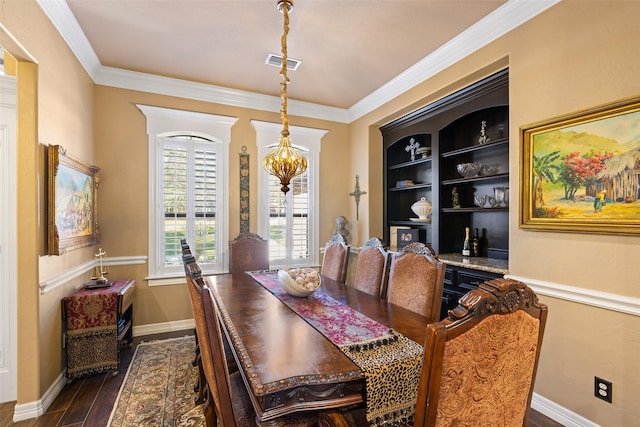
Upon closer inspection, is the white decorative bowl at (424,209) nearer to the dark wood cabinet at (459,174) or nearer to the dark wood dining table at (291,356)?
the dark wood cabinet at (459,174)

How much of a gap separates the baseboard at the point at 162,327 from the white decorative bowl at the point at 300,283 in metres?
1.85

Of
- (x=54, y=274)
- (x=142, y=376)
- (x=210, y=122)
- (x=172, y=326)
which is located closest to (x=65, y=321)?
(x=54, y=274)

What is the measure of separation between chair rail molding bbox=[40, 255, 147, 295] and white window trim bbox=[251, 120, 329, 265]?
4.89ft

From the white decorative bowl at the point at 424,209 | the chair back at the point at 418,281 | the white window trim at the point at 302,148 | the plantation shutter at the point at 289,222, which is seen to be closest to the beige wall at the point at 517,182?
the chair back at the point at 418,281

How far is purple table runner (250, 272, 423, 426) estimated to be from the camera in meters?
1.21

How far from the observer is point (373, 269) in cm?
263

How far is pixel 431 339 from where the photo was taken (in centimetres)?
87

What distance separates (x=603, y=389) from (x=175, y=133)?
4.45m

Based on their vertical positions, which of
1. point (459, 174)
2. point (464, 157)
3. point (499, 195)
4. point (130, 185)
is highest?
point (464, 157)

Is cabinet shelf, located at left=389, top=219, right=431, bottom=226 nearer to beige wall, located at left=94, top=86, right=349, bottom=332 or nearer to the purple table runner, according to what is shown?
the purple table runner

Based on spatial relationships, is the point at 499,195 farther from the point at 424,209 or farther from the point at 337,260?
the point at 337,260

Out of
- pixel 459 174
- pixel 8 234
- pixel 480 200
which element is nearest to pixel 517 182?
pixel 480 200

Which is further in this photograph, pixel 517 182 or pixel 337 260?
pixel 337 260

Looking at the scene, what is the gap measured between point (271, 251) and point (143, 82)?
2.55m
